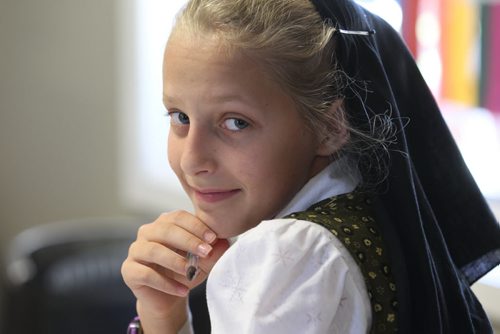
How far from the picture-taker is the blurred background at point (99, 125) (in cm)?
201

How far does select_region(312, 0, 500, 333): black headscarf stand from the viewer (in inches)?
36.8

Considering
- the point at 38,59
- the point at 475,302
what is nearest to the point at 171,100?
the point at 475,302

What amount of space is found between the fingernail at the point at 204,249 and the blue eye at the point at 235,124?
0.19 meters

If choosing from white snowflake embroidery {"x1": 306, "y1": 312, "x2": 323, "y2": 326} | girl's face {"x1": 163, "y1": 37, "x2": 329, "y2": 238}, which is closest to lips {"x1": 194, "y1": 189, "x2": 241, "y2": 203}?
girl's face {"x1": 163, "y1": 37, "x2": 329, "y2": 238}

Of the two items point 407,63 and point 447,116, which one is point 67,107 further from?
point 407,63

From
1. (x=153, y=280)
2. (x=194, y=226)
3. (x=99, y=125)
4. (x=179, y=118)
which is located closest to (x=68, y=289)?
(x=153, y=280)

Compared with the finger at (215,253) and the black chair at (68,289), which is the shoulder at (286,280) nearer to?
the finger at (215,253)

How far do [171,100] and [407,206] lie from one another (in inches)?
11.4

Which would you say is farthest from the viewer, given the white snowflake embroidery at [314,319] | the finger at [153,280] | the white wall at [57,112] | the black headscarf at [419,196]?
the white wall at [57,112]

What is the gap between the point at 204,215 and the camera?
3.45 feet

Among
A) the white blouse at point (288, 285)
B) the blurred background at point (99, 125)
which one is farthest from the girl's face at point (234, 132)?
the blurred background at point (99, 125)

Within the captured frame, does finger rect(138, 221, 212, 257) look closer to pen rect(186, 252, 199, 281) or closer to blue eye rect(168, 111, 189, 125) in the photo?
pen rect(186, 252, 199, 281)

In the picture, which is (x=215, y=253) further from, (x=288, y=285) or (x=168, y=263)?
(x=288, y=285)

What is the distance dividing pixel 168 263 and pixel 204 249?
8 cm
